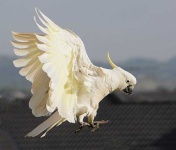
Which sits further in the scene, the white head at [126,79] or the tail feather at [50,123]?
the white head at [126,79]

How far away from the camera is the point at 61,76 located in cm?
412

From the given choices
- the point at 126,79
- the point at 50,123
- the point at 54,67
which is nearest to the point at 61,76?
the point at 54,67

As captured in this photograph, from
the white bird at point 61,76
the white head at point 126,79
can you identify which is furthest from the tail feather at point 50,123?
the white head at point 126,79

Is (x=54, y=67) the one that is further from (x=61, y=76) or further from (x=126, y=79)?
(x=126, y=79)

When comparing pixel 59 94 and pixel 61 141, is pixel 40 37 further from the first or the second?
pixel 61 141

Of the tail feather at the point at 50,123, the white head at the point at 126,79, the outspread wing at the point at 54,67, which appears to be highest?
the outspread wing at the point at 54,67

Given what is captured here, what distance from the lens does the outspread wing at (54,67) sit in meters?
4.04

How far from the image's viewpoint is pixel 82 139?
23.1 metres

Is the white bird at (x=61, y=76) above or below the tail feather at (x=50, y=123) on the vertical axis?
above

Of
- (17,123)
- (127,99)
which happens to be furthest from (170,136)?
(17,123)

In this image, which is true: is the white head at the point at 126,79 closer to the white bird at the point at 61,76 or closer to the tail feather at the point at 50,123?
the white bird at the point at 61,76

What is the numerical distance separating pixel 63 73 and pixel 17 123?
17999 mm

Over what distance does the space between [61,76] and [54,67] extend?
0.32ft

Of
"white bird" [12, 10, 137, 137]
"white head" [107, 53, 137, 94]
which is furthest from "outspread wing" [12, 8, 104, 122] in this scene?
"white head" [107, 53, 137, 94]
